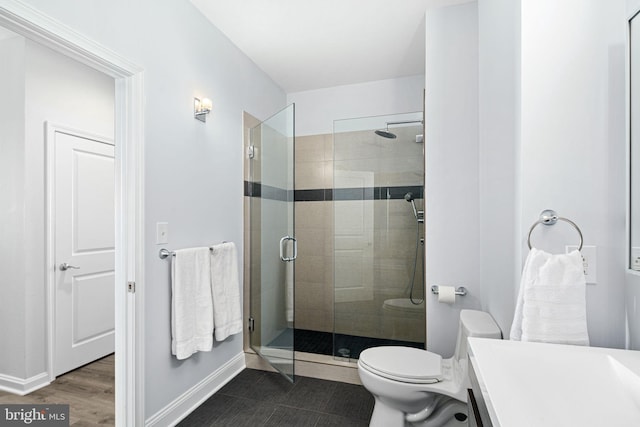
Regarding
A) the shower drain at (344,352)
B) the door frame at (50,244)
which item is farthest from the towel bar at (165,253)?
the shower drain at (344,352)

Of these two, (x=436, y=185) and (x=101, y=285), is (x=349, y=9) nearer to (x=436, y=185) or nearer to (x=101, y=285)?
(x=436, y=185)

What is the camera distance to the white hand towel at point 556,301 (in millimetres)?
1022

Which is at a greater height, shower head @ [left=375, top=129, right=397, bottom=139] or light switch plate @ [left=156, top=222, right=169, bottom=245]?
shower head @ [left=375, top=129, right=397, bottom=139]

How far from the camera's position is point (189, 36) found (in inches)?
79.6

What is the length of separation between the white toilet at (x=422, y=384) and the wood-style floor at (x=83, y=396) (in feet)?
5.22

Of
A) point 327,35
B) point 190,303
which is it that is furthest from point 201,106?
point 190,303

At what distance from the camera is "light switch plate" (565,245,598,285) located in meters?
1.08

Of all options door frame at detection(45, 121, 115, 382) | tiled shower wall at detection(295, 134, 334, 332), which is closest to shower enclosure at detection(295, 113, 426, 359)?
tiled shower wall at detection(295, 134, 334, 332)

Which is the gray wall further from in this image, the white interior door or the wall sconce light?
the white interior door

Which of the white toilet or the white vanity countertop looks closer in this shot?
the white vanity countertop

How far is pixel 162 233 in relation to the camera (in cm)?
182

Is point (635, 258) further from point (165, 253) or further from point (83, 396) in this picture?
point (83, 396)

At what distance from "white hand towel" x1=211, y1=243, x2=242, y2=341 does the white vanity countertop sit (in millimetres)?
1688

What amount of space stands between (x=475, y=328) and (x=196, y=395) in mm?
1741
